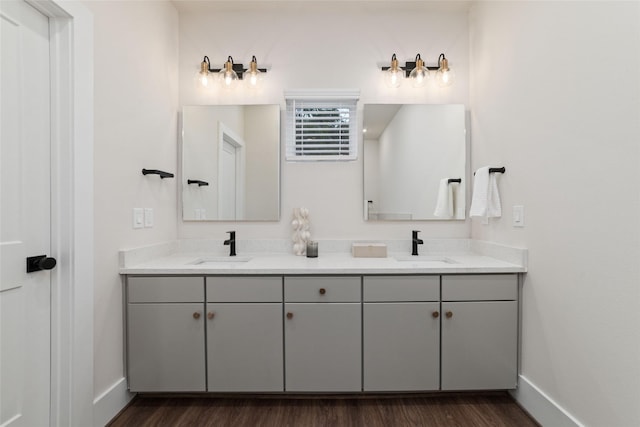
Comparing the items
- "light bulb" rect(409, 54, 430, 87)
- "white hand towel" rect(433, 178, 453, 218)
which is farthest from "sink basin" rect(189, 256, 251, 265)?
"light bulb" rect(409, 54, 430, 87)

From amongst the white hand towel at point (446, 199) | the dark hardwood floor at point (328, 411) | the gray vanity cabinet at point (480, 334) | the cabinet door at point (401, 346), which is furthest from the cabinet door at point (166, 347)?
the white hand towel at point (446, 199)

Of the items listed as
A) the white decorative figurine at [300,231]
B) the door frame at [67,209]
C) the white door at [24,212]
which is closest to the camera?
the white door at [24,212]

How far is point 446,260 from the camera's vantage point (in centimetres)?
217

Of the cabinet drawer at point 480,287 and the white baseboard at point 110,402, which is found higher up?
the cabinet drawer at point 480,287

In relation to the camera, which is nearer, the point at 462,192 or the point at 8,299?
the point at 8,299

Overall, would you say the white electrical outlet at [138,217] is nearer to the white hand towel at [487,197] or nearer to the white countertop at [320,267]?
the white countertop at [320,267]

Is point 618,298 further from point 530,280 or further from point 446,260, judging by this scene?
point 446,260

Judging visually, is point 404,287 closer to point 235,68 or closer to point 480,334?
point 480,334

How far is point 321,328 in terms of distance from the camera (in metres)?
1.73

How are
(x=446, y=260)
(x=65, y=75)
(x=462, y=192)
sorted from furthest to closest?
→ (x=462, y=192)
(x=446, y=260)
(x=65, y=75)

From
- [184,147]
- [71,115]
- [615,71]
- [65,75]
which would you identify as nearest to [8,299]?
[71,115]

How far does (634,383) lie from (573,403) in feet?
1.19

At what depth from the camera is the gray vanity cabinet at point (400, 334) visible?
1.73 meters

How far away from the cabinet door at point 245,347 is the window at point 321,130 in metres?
1.22
